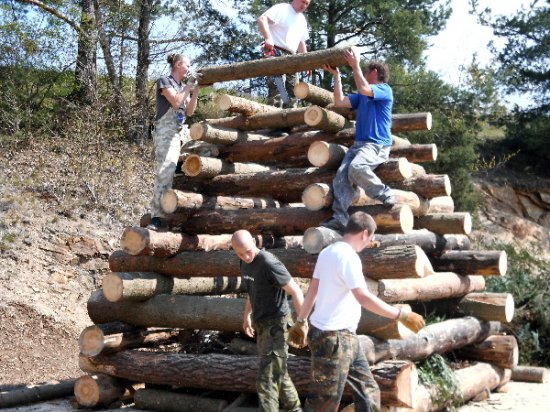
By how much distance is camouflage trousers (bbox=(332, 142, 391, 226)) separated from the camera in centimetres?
903

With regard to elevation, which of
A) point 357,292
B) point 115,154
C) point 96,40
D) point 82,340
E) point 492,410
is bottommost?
point 492,410

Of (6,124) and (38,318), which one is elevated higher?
(6,124)

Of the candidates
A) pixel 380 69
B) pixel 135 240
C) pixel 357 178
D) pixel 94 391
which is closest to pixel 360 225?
pixel 357 178

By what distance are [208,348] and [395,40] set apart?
1184 centimetres

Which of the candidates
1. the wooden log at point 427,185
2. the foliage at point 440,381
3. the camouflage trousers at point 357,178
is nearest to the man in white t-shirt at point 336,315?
the camouflage trousers at point 357,178

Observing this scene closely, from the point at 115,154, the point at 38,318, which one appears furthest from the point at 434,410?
the point at 115,154

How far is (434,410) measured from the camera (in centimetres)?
937

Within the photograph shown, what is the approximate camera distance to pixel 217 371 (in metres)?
9.10

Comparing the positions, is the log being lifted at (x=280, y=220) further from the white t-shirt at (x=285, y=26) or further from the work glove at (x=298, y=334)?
the white t-shirt at (x=285, y=26)

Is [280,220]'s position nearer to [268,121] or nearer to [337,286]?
[268,121]

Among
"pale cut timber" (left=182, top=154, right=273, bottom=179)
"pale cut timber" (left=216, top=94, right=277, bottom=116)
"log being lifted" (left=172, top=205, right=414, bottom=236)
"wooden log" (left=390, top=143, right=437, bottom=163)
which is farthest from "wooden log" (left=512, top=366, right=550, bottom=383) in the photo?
"pale cut timber" (left=216, top=94, right=277, bottom=116)

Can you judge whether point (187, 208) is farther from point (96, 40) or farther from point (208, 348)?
point (96, 40)

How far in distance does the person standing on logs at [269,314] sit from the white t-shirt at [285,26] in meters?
4.21

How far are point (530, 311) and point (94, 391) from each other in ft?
25.6
